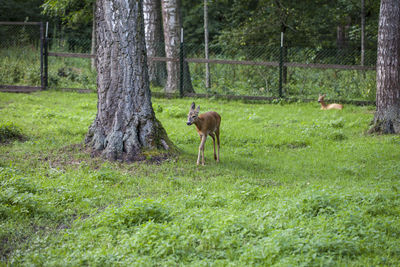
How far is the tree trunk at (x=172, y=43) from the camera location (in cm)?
1675

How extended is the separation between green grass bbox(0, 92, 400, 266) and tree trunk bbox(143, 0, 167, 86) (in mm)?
7492

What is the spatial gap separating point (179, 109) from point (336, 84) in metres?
6.77

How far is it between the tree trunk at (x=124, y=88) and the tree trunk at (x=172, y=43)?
836 cm

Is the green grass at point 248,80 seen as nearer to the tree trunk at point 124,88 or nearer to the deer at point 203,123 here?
the deer at point 203,123

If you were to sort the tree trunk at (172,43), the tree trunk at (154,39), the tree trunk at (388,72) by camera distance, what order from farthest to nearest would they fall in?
the tree trunk at (154,39) < the tree trunk at (172,43) < the tree trunk at (388,72)

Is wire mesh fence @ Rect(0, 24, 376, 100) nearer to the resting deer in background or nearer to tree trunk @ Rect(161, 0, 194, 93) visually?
A: tree trunk @ Rect(161, 0, 194, 93)

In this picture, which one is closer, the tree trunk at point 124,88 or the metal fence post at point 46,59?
the tree trunk at point 124,88

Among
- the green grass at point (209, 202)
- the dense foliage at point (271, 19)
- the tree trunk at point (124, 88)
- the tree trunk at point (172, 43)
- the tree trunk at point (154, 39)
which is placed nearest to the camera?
the green grass at point (209, 202)

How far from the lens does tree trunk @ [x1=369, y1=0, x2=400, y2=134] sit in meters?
10.8

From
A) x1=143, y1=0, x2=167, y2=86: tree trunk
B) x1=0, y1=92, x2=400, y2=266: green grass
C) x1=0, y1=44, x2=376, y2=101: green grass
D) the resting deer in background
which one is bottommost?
x1=0, y1=92, x2=400, y2=266: green grass

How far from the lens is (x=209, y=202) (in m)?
5.99

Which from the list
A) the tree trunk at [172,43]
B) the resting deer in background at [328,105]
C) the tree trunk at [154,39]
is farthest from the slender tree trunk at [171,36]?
the resting deer in background at [328,105]

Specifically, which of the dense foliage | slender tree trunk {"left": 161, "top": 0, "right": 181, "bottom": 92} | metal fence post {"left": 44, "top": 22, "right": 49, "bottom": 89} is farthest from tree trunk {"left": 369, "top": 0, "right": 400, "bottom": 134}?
metal fence post {"left": 44, "top": 22, "right": 49, "bottom": 89}

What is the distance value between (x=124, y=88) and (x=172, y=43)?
9.07 metres
